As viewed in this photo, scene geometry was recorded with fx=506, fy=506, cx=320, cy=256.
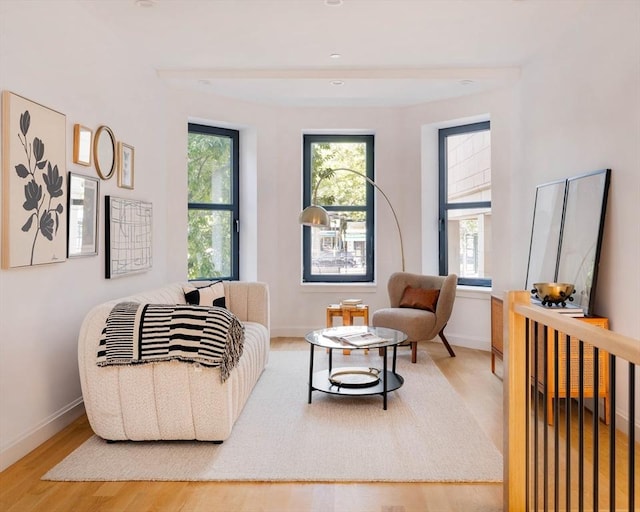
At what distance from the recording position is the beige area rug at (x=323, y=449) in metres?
2.47

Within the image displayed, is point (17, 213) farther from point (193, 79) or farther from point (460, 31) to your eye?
point (460, 31)

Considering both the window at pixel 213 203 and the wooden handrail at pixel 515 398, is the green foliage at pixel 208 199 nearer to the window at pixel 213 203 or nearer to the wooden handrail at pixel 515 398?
the window at pixel 213 203

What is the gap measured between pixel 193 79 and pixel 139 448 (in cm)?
335

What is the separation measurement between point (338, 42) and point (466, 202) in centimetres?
245

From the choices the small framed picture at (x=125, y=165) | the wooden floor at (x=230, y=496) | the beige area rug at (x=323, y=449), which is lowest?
the wooden floor at (x=230, y=496)

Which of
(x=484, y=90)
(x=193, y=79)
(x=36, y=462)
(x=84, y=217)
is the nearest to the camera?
(x=36, y=462)

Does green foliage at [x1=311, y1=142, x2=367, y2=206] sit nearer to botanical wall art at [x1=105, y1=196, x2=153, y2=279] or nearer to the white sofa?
botanical wall art at [x1=105, y1=196, x2=153, y2=279]

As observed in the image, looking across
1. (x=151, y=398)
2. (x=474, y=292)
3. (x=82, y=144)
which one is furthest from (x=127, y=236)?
(x=474, y=292)

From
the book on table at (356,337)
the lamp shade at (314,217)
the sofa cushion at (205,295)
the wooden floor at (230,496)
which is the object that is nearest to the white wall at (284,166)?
the wooden floor at (230,496)

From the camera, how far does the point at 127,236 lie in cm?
406

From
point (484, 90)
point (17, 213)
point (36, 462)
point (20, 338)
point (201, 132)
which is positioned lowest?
point (36, 462)

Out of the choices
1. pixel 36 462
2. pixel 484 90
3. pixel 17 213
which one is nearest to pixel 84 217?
pixel 17 213

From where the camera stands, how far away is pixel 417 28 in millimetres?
3764

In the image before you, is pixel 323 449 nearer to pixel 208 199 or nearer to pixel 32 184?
pixel 32 184
